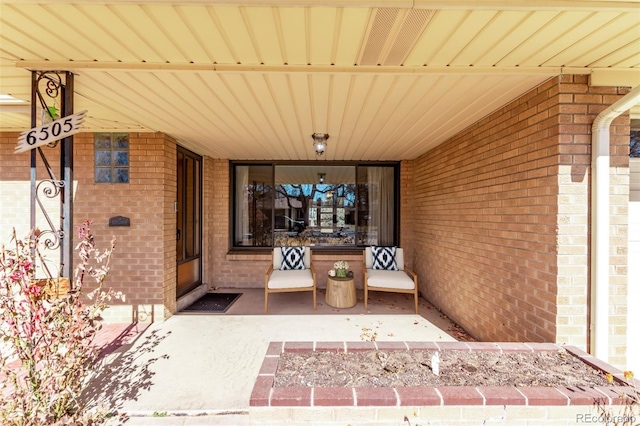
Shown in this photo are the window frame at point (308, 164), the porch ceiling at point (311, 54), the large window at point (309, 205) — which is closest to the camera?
the porch ceiling at point (311, 54)

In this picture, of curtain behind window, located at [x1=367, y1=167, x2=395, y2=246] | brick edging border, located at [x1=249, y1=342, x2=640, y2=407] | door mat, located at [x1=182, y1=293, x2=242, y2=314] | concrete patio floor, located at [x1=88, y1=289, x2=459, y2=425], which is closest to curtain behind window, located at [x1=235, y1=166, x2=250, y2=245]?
door mat, located at [x1=182, y1=293, x2=242, y2=314]

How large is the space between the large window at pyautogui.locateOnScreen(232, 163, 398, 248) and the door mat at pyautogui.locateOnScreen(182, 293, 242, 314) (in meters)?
1.29

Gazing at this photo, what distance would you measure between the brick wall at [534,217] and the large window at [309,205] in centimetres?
246

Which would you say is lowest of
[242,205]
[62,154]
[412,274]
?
[412,274]

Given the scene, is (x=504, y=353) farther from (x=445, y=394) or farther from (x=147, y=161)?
(x=147, y=161)

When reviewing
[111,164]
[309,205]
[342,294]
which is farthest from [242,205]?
[342,294]

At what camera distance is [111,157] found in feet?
13.3

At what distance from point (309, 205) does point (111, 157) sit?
3.87 m

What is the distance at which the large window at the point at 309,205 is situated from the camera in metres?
6.26

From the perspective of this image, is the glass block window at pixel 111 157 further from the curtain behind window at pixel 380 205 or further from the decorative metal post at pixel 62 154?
the curtain behind window at pixel 380 205

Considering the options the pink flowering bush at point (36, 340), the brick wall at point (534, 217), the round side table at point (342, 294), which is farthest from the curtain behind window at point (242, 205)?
the brick wall at point (534, 217)

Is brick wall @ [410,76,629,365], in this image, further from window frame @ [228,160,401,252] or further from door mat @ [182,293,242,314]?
door mat @ [182,293,242,314]

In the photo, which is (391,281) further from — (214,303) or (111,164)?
(111,164)

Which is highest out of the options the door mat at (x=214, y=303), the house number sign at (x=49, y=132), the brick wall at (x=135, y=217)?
the house number sign at (x=49, y=132)
